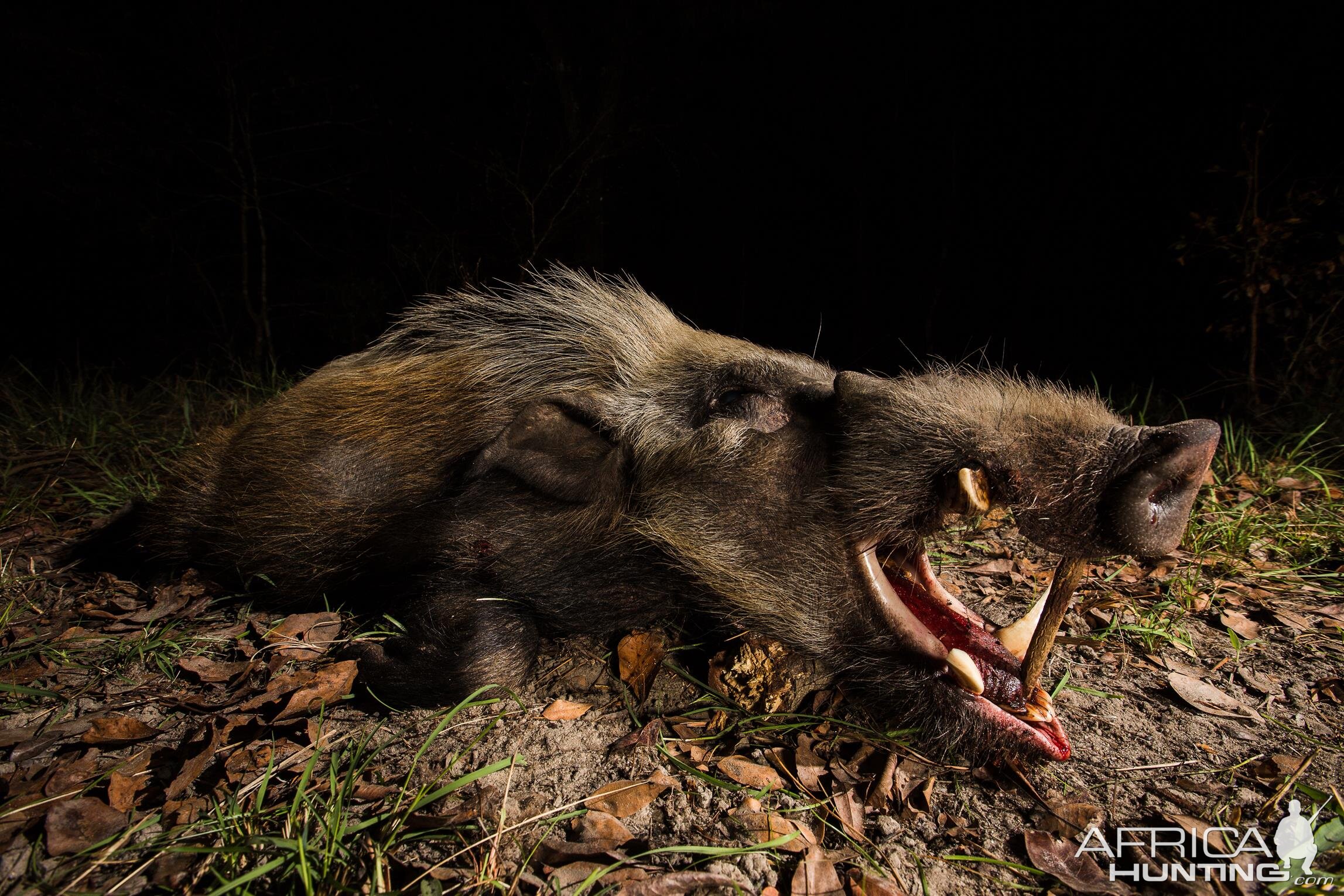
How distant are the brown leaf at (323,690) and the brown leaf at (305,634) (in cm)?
14

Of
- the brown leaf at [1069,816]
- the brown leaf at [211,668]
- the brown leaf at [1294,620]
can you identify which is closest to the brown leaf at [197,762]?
the brown leaf at [211,668]

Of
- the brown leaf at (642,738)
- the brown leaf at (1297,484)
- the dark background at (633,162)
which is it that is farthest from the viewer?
the dark background at (633,162)

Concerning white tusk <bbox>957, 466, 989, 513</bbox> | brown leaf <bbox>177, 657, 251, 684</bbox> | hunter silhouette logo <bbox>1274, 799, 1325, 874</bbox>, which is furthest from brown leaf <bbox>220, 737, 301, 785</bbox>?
hunter silhouette logo <bbox>1274, 799, 1325, 874</bbox>

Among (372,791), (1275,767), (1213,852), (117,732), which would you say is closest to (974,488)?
(1213,852)

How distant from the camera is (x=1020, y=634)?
1819 millimetres

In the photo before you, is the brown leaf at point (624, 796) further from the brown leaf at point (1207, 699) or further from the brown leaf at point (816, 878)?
the brown leaf at point (1207, 699)

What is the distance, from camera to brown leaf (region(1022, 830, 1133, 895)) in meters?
1.33

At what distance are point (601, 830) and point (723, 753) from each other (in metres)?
0.39

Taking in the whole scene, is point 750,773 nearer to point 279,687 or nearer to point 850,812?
point 850,812

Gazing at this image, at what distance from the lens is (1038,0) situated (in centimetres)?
791

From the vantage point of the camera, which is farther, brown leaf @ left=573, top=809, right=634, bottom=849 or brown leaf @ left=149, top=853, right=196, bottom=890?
brown leaf @ left=573, top=809, right=634, bottom=849

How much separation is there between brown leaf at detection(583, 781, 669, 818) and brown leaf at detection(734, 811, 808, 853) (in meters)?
0.19

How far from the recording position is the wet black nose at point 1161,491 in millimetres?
1446

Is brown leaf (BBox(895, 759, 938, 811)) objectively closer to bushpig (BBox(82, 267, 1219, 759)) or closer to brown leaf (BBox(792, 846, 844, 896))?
bushpig (BBox(82, 267, 1219, 759))
